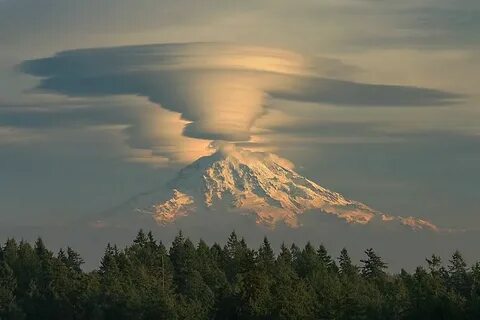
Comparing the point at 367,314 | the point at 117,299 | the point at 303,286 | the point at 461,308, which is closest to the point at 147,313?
the point at 117,299

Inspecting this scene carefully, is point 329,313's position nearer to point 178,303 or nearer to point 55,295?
point 178,303

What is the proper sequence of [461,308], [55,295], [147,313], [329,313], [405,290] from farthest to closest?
[55,295] < [405,290] < [147,313] < [329,313] < [461,308]

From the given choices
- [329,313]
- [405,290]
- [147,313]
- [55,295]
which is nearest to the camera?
[329,313]

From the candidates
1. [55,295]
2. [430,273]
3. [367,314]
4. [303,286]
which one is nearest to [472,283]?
[430,273]

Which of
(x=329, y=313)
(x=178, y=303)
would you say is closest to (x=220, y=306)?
(x=178, y=303)

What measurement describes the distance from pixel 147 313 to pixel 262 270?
51.9 ft

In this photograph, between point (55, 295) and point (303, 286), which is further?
point (55, 295)

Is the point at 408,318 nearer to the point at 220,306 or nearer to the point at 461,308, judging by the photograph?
the point at 461,308

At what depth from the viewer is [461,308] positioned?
14225 cm

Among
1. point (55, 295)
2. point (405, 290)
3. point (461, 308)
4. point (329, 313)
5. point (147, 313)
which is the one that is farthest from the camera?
point (55, 295)

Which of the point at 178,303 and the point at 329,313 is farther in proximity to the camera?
the point at 178,303

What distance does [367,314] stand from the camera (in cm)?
14925

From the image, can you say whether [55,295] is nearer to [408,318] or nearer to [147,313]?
[147,313]

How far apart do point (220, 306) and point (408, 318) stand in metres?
32.5
